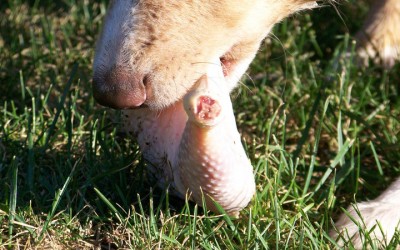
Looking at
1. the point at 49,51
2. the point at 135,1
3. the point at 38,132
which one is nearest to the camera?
the point at 135,1

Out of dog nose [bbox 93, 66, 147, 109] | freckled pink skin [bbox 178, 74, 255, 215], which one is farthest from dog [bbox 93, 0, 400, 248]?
freckled pink skin [bbox 178, 74, 255, 215]

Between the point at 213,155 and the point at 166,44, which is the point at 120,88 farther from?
the point at 213,155

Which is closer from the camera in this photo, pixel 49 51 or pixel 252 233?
pixel 252 233

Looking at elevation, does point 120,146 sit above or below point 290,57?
below

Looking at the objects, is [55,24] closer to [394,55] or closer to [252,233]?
[394,55]

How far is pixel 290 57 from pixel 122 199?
5.10 feet

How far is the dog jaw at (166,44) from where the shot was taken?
237 cm

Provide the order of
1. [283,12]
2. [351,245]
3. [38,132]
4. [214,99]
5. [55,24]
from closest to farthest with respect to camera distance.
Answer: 1. [214,99]
2. [351,245]
3. [283,12]
4. [38,132]
5. [55,24]

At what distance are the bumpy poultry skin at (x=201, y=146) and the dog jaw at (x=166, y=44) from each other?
79 millimetres

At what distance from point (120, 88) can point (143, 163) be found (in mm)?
361

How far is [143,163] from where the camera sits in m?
2.62

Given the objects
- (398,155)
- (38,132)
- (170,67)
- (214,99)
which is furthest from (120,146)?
(398,155)

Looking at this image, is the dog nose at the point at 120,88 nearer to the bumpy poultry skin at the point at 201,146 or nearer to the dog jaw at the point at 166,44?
the dog jaw at the point at 166,44

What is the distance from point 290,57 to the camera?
3828 mm
